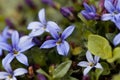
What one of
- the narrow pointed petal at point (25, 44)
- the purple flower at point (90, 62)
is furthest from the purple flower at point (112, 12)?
the narrow pointed petal at point (25, 44)

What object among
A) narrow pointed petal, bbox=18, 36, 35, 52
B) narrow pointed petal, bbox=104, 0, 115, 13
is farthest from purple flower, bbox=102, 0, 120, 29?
narrow pointed petal, bbox=18, 36, 35, 52

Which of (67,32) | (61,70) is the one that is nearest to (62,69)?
(61,70)

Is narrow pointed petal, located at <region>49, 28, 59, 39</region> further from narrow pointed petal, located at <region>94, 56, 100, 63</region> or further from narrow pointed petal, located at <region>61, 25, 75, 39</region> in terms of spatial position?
narrow pointed petal, located at <region>94, 56, 100, 63</region>

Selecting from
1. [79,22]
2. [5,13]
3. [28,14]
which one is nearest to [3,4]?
[5,13]

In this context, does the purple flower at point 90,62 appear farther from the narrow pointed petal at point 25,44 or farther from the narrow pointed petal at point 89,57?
the narrow pointed petal at point 25,44

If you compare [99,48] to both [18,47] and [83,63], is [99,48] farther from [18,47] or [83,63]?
[18,47]

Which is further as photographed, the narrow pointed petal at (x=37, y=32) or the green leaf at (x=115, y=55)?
the narrow pointed petal at (x=37, y=32)
